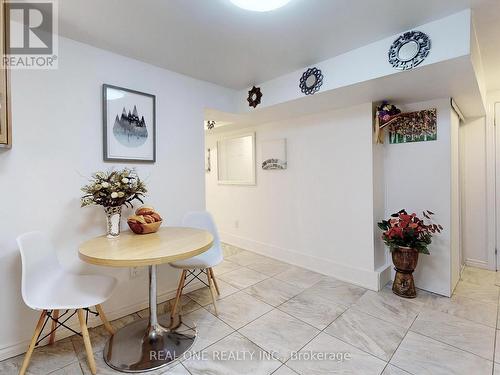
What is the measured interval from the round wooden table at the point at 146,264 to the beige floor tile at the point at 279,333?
460mm

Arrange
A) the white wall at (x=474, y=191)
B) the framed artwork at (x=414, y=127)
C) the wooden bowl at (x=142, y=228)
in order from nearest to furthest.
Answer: the wooden bowl at (x=142, y=228) < the framed artwork at (x=414, y=127) < the white wall at (x=474, y=191)

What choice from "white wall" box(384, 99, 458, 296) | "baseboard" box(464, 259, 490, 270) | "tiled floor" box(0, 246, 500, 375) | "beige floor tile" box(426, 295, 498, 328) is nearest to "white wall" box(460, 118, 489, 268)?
"baseboard" box(464, 259, 490, 270)

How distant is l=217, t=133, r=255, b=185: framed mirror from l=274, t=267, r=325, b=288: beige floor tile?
138 centimetres

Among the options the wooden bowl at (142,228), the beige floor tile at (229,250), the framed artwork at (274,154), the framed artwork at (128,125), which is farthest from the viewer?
the beige floor tile at (229,250)

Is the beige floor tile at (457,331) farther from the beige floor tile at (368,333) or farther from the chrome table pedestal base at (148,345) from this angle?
the chrome table pedestal base at (148,345)

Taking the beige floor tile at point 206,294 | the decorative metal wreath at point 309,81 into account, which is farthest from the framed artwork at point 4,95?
the decorative metal wreath at point 309,81

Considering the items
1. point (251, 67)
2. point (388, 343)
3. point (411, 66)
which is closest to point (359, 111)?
point (411, 66)

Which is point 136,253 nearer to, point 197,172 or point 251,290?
point 197,172

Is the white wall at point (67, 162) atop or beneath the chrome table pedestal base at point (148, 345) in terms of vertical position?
atop

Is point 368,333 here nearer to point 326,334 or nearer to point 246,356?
point 326,334

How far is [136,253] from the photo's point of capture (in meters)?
1.41

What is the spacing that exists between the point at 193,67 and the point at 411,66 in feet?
5.73

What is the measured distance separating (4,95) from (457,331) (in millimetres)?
3394

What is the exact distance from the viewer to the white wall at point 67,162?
1623mm
